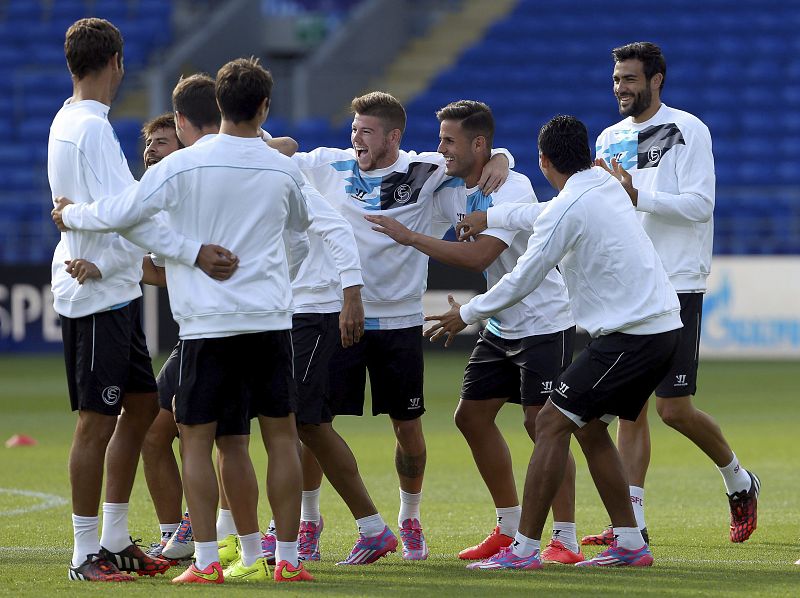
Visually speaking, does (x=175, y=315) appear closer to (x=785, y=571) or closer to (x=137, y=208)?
(x=137, y=208)

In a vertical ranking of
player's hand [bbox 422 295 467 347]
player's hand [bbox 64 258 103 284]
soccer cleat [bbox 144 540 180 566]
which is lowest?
soccer cleat [bbox 144 540 180 566]

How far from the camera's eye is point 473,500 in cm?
866

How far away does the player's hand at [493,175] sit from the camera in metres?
Result: 6.59

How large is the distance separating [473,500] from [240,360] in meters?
3.38

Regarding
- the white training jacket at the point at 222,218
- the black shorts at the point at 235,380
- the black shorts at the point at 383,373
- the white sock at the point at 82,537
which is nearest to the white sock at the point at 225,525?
the black shorts at the point at 383,373

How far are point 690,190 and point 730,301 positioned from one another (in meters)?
12.5

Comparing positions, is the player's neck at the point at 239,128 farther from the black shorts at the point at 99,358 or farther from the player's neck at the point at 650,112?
the player's neck at the point at 650,112

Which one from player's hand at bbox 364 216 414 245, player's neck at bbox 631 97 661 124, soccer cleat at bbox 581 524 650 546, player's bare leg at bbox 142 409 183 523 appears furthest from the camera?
player's neck at bbox 631 97 661 124

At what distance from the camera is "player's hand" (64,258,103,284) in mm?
5812

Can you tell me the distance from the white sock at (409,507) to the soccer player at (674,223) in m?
1.17

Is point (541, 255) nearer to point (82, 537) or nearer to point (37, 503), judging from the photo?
point (82, 537)

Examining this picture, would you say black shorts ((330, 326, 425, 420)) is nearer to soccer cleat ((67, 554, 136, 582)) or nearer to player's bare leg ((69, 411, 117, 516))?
player's bare leg ((69, 411, 117, 516))

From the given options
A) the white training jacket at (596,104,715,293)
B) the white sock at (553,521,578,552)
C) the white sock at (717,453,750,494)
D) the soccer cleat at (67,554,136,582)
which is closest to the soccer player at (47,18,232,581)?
the soccer cleat at (67,554,136,582)

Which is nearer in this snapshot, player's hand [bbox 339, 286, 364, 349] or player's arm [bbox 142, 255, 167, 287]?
player's hand [bbox 339, 286, 364, 349]
